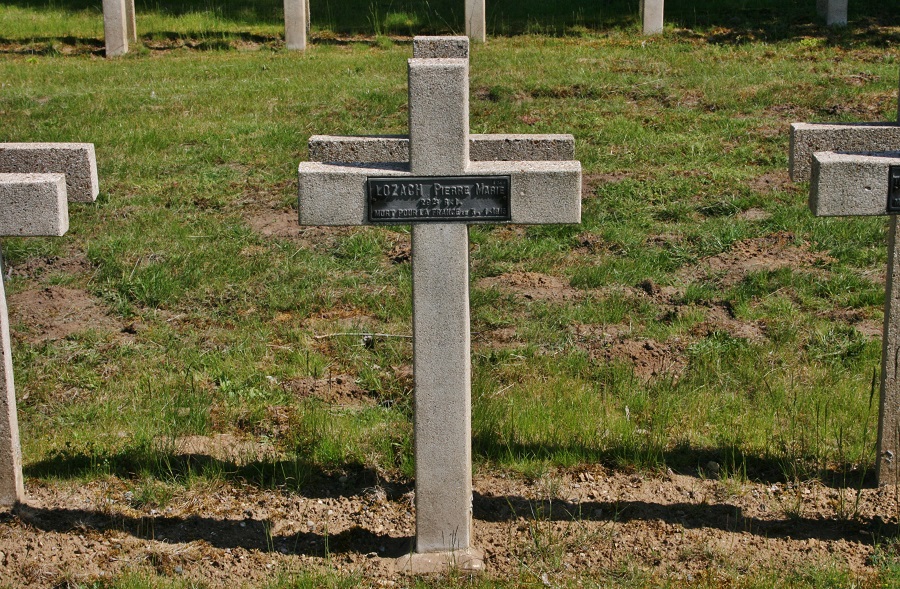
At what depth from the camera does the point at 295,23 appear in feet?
44.0

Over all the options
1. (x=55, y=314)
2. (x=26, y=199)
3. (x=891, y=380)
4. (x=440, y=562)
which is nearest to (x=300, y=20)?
(x=55, y=314)

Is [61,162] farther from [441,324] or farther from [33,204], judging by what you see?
[441,324]

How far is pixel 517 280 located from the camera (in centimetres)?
777

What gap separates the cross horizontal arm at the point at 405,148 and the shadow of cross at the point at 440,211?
473 millimetres

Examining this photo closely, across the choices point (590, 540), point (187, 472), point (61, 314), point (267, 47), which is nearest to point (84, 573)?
point (187, 472)

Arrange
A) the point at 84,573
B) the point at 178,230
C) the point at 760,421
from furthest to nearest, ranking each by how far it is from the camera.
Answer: the point at 178,230 → the point at 760,421 → the point at 84,573

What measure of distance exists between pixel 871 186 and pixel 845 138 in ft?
1.71

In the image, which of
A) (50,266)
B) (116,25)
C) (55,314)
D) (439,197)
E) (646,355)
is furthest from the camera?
(116,25)

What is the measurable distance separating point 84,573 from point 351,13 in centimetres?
1225

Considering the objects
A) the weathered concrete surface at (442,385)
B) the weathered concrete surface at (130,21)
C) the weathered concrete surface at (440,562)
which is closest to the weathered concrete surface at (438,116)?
the weathered concrete surface at (442,385)

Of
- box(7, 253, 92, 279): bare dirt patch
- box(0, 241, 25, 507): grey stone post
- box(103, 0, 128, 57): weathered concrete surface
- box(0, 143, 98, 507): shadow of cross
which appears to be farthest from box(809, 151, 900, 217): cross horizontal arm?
box(103, 0, 128, 57): weathered concrete surface

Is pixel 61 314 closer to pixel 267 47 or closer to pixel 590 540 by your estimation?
pixel 590 540

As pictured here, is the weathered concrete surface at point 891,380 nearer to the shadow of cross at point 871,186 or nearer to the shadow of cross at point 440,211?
the shadow of cross at point 871,186

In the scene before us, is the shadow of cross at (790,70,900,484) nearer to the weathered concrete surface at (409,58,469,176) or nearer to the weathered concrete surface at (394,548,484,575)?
the weathered concrete surface at (409,58,469,176)
